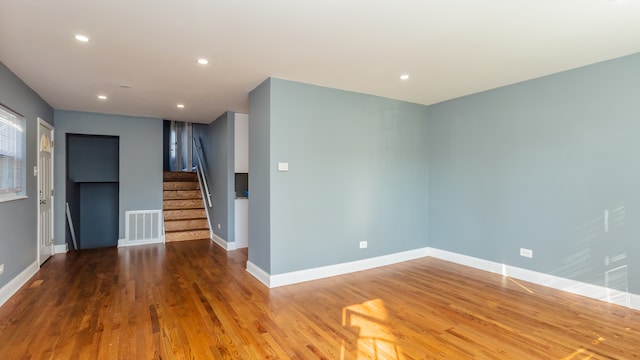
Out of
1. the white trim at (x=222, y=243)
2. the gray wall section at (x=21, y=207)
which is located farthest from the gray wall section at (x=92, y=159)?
the white trim at (x=222, y=243)

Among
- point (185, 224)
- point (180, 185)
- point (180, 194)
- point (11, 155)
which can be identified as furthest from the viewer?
point (180, 185)

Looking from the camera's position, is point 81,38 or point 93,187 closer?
point 81,38

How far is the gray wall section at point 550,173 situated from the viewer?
3.26 meters

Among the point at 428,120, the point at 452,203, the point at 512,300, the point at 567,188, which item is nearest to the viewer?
the point at 512,300

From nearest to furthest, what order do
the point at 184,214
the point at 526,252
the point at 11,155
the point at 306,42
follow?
the point at 306,42 < the point at 11,155 < the point at 526,252 < the point at 184,214

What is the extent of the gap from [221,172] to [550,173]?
209 inches

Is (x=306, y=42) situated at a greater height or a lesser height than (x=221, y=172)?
greater

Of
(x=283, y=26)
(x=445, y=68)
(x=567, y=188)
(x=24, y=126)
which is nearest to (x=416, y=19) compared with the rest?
(x=283, y=26)

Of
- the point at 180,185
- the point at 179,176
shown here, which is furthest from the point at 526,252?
the point at 179,176

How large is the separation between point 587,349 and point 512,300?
38.0 inches

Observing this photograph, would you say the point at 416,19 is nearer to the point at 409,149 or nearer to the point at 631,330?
the point at 409,149

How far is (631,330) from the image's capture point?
2.75 meters

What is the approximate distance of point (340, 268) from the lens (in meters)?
4.35

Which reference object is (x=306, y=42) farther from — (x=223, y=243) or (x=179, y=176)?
(x=179, y=176)
